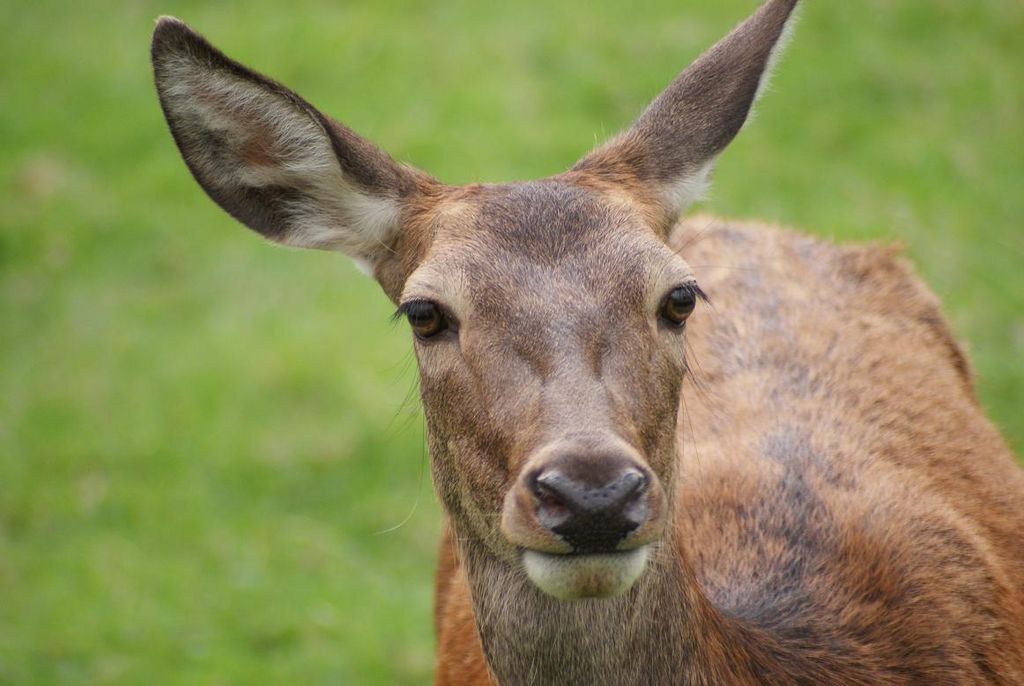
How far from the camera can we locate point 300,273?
1016 cm

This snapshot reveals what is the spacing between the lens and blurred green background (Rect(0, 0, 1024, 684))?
7730 millimetres

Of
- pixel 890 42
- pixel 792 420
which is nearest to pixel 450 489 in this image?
pixel 792 420

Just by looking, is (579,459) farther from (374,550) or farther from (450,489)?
(374,550)

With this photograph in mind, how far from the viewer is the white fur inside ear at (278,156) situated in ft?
14.6

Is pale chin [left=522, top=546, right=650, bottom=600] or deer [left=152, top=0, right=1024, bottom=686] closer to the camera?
pale chin [left=522, top=546, right=650, bottom=600]

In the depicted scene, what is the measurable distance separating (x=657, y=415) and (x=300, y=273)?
654 cm

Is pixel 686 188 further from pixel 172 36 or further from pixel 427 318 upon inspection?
pixel 172 36

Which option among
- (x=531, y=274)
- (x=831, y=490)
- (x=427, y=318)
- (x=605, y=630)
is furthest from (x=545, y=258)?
(x=831, y=490)

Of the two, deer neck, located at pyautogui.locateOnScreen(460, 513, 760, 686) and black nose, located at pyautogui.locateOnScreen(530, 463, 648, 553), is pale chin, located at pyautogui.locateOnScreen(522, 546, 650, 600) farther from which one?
deer neck, located at pyautogui.locateOnScreen(460, 513, 760, 686)

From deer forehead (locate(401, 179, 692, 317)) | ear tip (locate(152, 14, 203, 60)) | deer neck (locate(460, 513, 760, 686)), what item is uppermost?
ear tip (locate(152, 14, 203, 60))

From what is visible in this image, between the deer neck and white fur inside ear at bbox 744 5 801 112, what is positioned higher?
white fur inside ear at bbox 744 5 801 112

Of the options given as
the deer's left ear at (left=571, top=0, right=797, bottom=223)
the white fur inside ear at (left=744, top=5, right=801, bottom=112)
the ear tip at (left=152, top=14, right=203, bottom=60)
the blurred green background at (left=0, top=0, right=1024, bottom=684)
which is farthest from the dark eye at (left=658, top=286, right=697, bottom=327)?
the blurred green background at (left=0, top=0, right=1024, bottom=684)

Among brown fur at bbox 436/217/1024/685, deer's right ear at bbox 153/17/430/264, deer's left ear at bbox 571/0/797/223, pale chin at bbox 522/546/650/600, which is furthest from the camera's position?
deer's left ear at bbox 571/0/797/223

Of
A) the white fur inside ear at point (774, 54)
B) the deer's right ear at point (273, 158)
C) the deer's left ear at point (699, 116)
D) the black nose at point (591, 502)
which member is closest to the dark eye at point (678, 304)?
the deer's left ear at point (699, 116)
